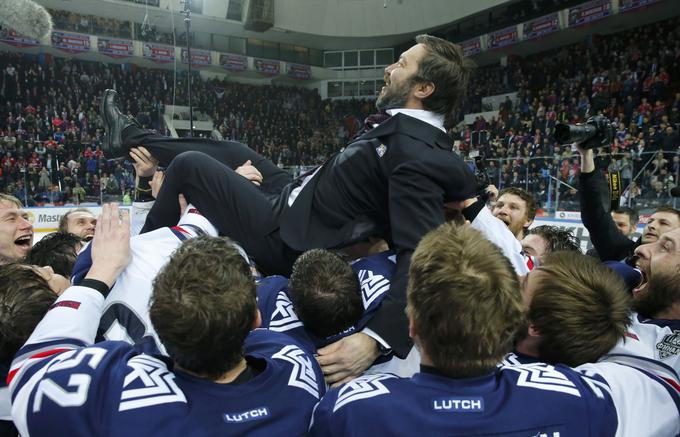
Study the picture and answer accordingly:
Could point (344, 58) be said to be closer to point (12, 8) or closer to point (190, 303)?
point (12, 8)

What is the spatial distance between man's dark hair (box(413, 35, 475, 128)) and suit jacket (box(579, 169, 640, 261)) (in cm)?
122

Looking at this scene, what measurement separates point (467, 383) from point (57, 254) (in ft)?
6.84

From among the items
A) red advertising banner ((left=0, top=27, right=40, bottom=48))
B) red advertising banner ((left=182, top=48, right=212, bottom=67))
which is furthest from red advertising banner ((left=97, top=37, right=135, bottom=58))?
red advertising banner ((left=0, top=27, right=40, bottom=48))

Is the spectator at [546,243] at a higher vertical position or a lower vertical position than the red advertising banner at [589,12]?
lower

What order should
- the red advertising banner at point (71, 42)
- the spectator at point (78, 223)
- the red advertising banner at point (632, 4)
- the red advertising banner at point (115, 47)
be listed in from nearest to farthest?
the spectator at point (78, 223) < the red advertising banner at point (632, 4) < the red advertising banner at point (71, 42) < the red advertising banner at point (115, 47)

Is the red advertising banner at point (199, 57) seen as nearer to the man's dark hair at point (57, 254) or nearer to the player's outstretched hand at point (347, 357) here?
the man's dark hair at point (57, 254)

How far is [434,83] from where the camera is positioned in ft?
6.47

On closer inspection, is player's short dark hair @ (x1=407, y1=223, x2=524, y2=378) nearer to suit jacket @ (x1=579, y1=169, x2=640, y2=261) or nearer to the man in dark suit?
the man in dark suit

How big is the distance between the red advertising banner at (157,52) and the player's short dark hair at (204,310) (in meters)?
23.4

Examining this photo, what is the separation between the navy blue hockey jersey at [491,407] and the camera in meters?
1.04

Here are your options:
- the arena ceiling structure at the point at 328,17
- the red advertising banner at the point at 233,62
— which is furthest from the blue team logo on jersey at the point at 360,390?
the red advertising banner at the point at 233,62

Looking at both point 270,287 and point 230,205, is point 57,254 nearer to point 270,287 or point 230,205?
point 230,205

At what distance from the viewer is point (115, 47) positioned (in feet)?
70.1

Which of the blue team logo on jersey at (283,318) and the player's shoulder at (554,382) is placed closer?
the player's shoulder at (554,382)
